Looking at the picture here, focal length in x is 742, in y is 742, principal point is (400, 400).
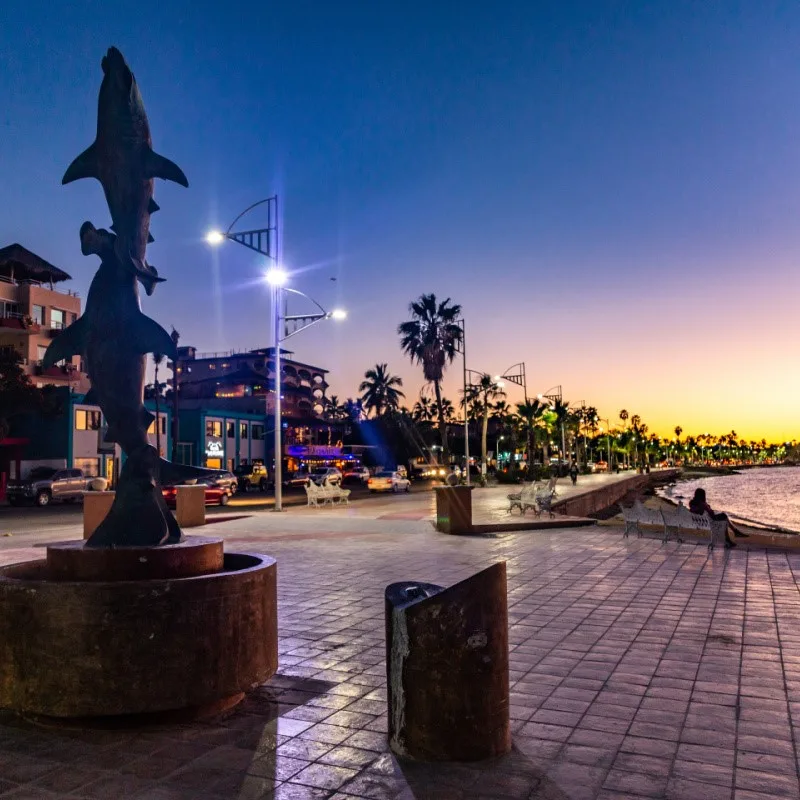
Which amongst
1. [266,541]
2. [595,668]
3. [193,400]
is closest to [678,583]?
[595,668]

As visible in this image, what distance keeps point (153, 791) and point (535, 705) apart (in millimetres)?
2602

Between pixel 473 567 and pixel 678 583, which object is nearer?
pixel 678 583

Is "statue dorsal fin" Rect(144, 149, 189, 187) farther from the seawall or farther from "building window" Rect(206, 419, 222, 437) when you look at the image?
"building window" Rect(206, 419, 222, 437)

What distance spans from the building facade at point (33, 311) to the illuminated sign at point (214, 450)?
12460mm

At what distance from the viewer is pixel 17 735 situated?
4652 mm

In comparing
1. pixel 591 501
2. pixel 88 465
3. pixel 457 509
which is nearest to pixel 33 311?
pixel 88 465

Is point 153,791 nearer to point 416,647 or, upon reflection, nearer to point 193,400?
point 416,647

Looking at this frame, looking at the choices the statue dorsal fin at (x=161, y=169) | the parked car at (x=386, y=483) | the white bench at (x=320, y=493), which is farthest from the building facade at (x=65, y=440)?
the statue dorsal fin at (x=161, y=169)

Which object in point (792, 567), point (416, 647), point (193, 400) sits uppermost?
point (193, 400)

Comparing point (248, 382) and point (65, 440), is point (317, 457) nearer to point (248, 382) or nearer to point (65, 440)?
point (248, 382)

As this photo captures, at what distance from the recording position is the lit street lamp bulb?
25.1 m

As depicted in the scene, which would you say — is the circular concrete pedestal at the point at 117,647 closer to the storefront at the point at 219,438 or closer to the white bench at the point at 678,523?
the white bench at the point at 678,523

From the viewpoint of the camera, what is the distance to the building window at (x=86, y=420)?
159ft

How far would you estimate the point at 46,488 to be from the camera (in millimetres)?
36406
